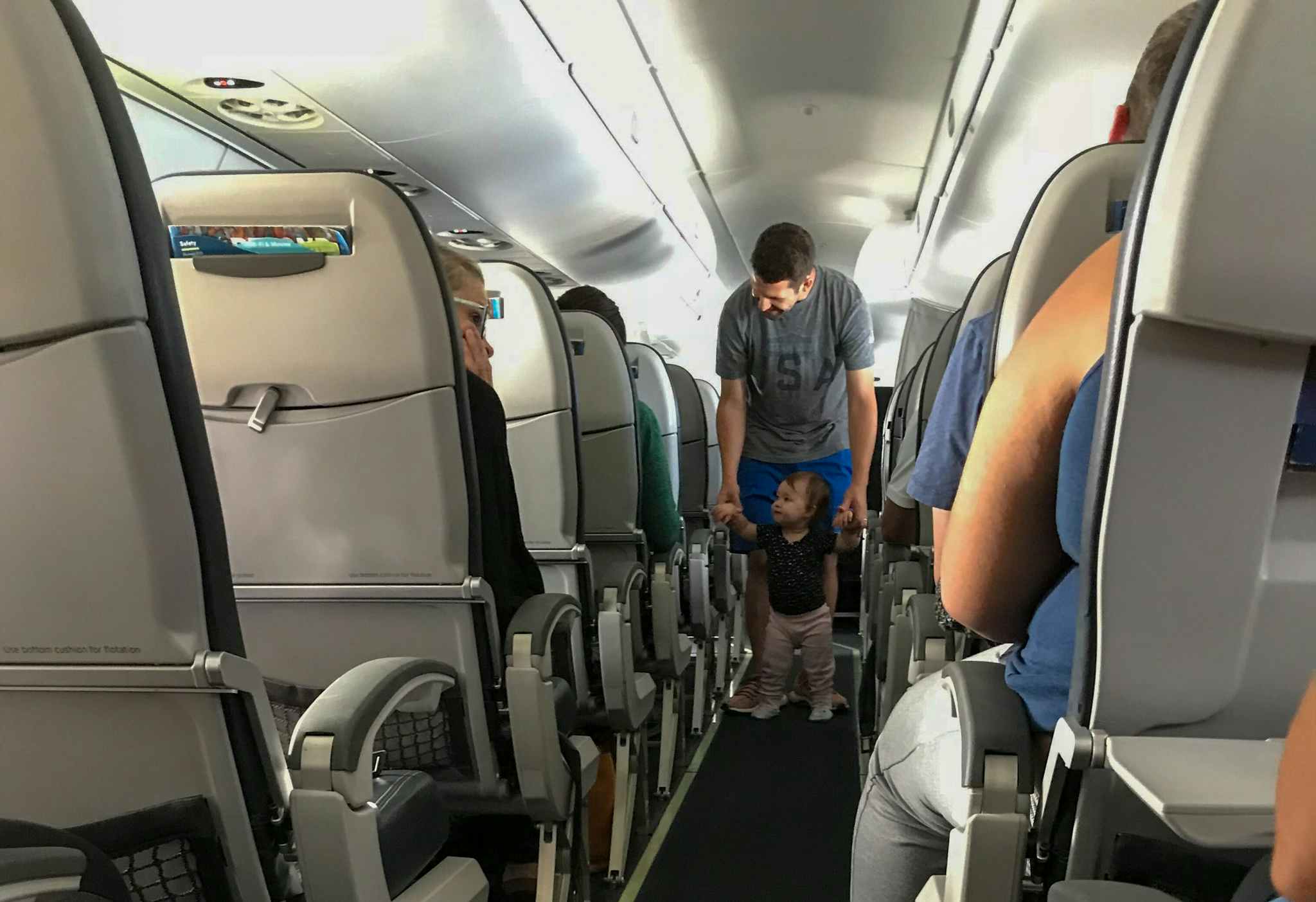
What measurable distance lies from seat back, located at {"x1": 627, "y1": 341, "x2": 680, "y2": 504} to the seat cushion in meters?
2.43

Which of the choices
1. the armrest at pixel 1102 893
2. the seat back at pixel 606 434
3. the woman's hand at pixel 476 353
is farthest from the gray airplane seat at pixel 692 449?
the armrest at pixel 1102 893

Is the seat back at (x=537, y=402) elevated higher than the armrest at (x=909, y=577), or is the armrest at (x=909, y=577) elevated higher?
the seat back at (x=537, y=402)

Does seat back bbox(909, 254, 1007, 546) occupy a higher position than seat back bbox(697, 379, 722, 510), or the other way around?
seat back bbox(909, 254, 1007, 546)

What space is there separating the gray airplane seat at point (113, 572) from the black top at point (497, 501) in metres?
0.82

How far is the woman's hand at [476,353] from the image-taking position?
2100 mm

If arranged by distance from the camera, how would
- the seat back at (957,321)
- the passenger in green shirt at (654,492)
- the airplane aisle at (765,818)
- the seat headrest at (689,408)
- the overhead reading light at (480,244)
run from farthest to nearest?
the overhead reading light at (480,244) < the seat headrest at (689,408) < the passenger in green shirt at (654,492) < the airplane aisle at (765,818) < the seat back at (957,321)

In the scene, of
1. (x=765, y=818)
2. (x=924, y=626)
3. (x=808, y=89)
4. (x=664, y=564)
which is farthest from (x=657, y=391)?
(x=808, y=89)

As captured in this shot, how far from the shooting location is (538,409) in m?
2.33

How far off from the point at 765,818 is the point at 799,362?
2189 millimetres

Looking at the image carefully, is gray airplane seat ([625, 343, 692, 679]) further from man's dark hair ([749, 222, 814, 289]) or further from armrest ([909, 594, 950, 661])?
armrest ([909, 594, 950, 661])

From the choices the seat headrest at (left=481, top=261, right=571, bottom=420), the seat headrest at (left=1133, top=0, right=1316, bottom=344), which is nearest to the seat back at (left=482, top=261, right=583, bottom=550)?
the seat headrest at (left=481, top=261, right=571, bottom=420)

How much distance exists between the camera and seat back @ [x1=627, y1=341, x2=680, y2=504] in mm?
3855

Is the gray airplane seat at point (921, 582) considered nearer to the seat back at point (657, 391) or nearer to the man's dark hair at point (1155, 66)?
the man's dark hair at point (1155, 66)

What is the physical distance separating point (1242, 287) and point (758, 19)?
4.45m
